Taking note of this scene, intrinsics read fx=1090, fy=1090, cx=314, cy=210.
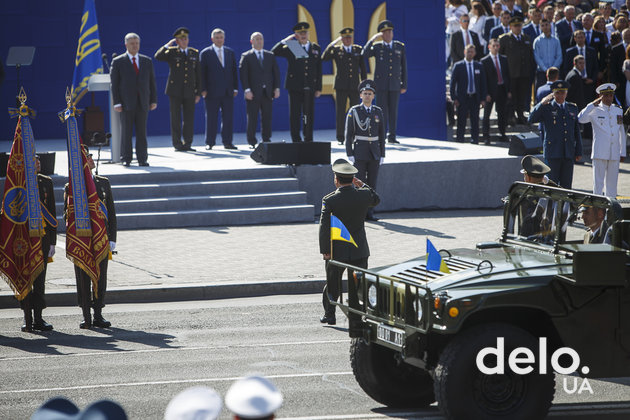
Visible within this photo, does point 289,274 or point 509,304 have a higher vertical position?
point 509,304

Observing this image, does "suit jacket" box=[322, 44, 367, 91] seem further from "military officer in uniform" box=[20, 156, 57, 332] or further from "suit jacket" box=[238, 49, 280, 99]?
"military officer in uniform" box=[20, 156, 57, 332]

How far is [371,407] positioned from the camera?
892cm

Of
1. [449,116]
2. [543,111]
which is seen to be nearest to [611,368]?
[543,111]

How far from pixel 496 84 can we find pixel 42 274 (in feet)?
49.0

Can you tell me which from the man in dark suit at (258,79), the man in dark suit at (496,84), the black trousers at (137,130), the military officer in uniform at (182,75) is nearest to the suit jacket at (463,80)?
the man in dark suit at (496,84)

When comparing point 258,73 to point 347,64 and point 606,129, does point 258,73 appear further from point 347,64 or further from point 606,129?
point 606,129

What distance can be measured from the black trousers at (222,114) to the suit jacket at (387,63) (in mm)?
3109

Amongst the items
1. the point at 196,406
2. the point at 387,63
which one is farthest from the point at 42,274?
the point at 387,63

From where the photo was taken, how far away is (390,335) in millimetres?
8234

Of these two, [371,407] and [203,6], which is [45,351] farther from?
[203,6]

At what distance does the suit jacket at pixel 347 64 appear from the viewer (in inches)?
909

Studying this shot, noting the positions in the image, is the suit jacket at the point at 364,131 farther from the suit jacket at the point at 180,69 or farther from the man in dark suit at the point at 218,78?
the suit jacket at the point at 180,69

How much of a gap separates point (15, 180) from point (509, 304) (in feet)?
24.1

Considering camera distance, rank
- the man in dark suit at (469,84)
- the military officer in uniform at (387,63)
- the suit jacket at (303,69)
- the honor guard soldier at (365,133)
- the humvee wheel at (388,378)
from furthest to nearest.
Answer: the man in dark suit at (469,84)
the military officer in uniform at (387,63)
the suit jacket at (303,69)
the honor guard soldier at (365,133)
the humvee wheel at (388,378)
